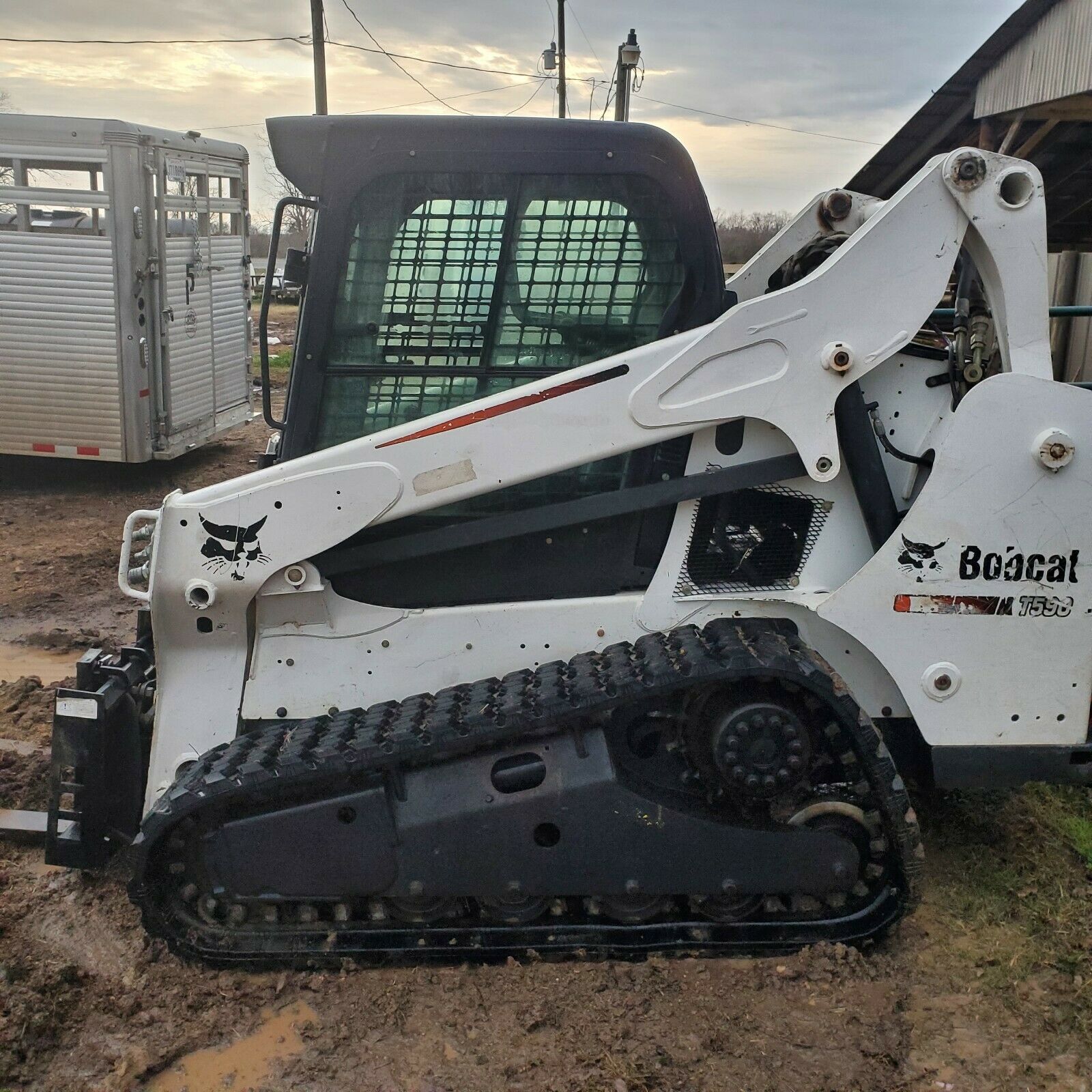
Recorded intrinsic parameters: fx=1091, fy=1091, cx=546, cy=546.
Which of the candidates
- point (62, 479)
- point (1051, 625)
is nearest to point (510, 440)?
point (1051, 625)

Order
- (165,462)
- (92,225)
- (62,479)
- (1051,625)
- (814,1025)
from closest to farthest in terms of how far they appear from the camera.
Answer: (814,1025), (1051,625), (92,225), (62,479), (165,462)

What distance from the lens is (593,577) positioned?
3.84m

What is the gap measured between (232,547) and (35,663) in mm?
3596

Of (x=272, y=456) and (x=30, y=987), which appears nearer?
(x=30, y=987)

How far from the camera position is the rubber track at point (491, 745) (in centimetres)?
345

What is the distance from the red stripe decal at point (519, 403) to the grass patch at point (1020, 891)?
228 centimetres

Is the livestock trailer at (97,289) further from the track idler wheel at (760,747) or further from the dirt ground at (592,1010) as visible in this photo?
the track idler wheel at (760,747)

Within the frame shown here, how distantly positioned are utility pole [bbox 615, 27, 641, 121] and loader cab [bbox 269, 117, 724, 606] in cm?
1530

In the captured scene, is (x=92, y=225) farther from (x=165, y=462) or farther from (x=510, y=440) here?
(x=510, y=440)

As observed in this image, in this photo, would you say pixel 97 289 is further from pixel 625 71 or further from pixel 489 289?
pixel 625 71

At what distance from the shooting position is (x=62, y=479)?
11.0 metres

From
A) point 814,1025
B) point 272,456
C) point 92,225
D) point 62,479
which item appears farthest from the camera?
point 62,479

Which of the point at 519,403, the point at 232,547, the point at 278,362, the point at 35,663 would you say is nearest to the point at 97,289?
the point at 35,663

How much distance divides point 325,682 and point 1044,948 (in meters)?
2.63
